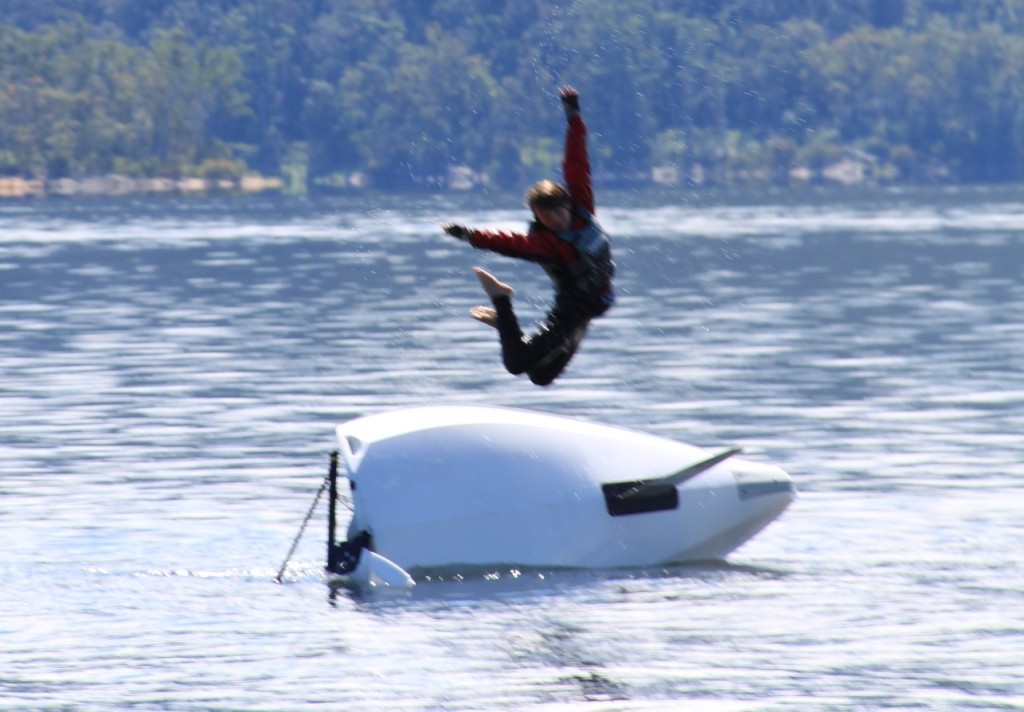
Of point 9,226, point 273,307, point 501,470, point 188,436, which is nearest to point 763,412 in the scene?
point 188,436

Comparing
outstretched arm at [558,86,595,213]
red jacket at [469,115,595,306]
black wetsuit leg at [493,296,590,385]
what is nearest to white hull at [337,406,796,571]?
black wetsuit leg at [493,296,590,385]

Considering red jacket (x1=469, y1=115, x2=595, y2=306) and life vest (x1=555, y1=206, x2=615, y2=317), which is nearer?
red jacket (x1=469, y1=115, x2=595, y2=306)

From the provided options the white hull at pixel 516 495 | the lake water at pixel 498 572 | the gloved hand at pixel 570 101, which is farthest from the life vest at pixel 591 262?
the white hull at pixel 516 495

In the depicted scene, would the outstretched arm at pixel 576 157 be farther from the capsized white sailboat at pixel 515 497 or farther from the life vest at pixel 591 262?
the capsized white sailboat at pixel 515 497

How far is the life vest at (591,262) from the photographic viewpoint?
712 inches

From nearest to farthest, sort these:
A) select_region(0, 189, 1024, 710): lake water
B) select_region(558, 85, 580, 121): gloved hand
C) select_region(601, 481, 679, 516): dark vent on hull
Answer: select_region(558, 85, 580, 121): gloved hand → select_region(0, 189, 1024, 710): lake water → select_region(601, 481, 679, 516): dark vent on hull

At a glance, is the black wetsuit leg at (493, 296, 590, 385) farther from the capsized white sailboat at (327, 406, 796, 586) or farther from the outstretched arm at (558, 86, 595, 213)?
A: the capsized white sailboat at (327, 406, 796, 586)

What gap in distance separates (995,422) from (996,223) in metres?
96.3

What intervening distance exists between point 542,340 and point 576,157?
188 cm

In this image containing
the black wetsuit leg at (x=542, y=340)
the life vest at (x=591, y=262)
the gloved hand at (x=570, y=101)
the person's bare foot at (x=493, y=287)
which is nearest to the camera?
the gloved hand at (x=570, y=101)

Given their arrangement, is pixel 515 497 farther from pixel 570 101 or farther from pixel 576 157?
pixel 570 101

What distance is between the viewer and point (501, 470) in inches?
896

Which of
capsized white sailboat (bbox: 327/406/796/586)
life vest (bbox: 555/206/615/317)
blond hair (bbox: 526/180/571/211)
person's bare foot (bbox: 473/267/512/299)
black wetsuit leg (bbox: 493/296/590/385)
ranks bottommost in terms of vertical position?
capsized white sailboat (bbox: 327/406/796/586)

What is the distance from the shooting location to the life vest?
1809 cm
